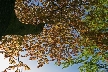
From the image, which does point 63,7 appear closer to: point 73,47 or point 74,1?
point 74,1

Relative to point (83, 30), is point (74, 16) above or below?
above

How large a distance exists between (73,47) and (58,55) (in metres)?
1.44

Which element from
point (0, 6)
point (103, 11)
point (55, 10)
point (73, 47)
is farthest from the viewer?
point (103, 11)

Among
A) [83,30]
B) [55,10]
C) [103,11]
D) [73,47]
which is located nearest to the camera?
[55,10]

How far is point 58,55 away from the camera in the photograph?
661 inches

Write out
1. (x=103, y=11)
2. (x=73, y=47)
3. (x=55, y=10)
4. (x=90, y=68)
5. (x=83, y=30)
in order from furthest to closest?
(x=90, y=68) → (x=103, y=11) → (x=73, y=47) → (x=83, y=30) → (x=55, y=10)

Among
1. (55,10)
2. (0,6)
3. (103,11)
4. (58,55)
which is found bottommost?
(0,6)

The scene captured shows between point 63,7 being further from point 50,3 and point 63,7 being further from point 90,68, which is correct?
point 90,68

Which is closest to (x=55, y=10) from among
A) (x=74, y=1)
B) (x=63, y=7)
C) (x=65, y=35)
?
(x=63, y=7)

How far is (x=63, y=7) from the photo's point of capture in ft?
46.6

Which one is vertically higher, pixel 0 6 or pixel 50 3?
pixel 50 3

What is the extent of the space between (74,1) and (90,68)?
39.6ft

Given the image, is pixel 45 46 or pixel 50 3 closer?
pixel 50 3

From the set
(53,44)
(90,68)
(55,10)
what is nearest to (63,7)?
(55,10)
